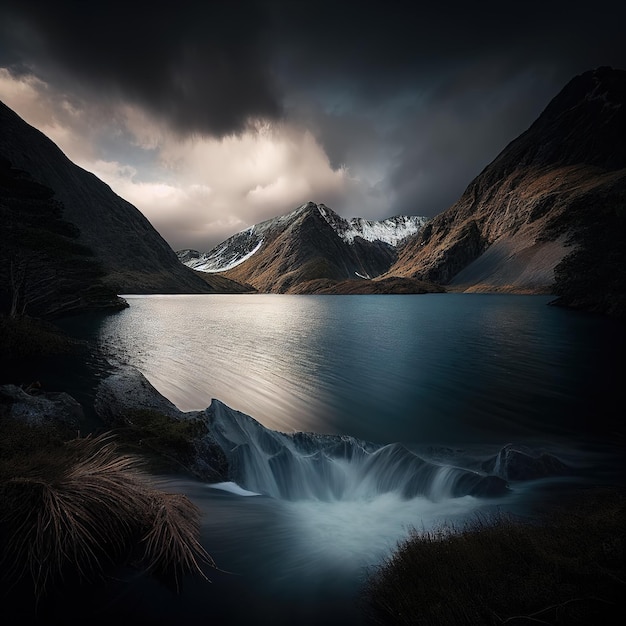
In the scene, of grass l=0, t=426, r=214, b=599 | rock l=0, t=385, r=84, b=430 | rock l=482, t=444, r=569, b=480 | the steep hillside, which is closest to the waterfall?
rock l=482, t=444, r=569, b=480

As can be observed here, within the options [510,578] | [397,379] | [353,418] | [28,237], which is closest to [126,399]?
[353,418]

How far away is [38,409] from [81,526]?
27.7 ft

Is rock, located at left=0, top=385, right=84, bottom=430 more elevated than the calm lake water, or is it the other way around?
rock, located at left=0, top=385, right=84, bottom=430

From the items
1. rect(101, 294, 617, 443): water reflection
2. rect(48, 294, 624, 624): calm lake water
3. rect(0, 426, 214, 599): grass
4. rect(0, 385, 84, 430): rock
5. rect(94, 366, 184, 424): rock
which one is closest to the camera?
rect(0, 426, 214, 599): grass

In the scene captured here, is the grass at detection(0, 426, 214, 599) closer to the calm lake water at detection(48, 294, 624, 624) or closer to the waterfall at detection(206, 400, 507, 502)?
the calm lake water at detection(48, 294, 624, 624)

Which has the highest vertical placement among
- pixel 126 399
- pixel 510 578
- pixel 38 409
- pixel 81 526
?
pixel 81 526

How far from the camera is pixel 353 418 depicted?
640 inches

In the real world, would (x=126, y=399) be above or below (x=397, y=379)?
above

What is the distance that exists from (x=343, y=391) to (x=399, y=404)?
3.75 meters

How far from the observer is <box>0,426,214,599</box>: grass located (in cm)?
414

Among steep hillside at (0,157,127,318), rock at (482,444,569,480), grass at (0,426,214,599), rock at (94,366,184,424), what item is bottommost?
rock at (482,444,569,480)

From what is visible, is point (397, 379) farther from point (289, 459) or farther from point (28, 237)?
point (28, 237)

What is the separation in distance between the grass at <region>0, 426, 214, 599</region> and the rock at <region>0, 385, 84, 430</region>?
5.33m

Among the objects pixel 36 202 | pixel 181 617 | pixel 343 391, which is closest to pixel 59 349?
pixel 36 202
